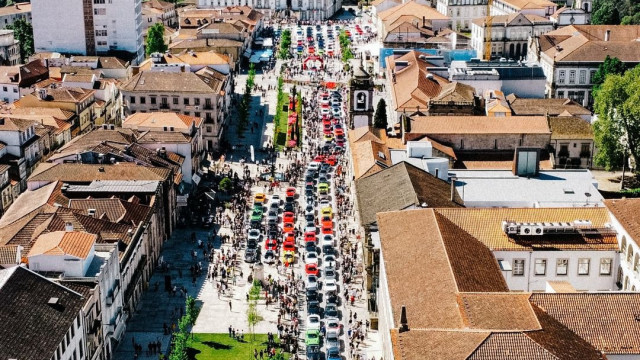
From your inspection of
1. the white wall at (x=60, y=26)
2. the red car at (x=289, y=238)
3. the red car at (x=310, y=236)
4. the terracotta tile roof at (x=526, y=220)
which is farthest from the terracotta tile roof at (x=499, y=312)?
the white wall at (x=60, y=26)

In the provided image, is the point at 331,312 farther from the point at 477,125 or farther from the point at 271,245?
the point at 477,125

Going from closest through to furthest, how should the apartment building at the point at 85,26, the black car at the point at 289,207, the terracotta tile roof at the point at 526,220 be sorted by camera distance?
1. the terracotta tile roof at the point at 526,220
2. the black car at the point at 289,207
3. the apartment building at the point at 85,26

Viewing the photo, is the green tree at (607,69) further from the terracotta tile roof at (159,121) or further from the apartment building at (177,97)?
the terracotta tile roof at (159,121)

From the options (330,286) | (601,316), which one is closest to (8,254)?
(330,286)

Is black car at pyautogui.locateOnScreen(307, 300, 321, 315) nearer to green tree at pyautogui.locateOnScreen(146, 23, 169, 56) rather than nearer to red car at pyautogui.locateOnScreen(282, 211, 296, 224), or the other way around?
red car at pyautogui.locateOnScreen(282, 211, 296, 224)

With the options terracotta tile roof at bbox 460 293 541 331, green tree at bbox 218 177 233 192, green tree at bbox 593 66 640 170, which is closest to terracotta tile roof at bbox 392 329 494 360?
terracotta tile roof at bbox 460 293 541 331

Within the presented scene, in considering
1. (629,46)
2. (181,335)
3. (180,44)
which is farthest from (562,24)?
(181,335)
